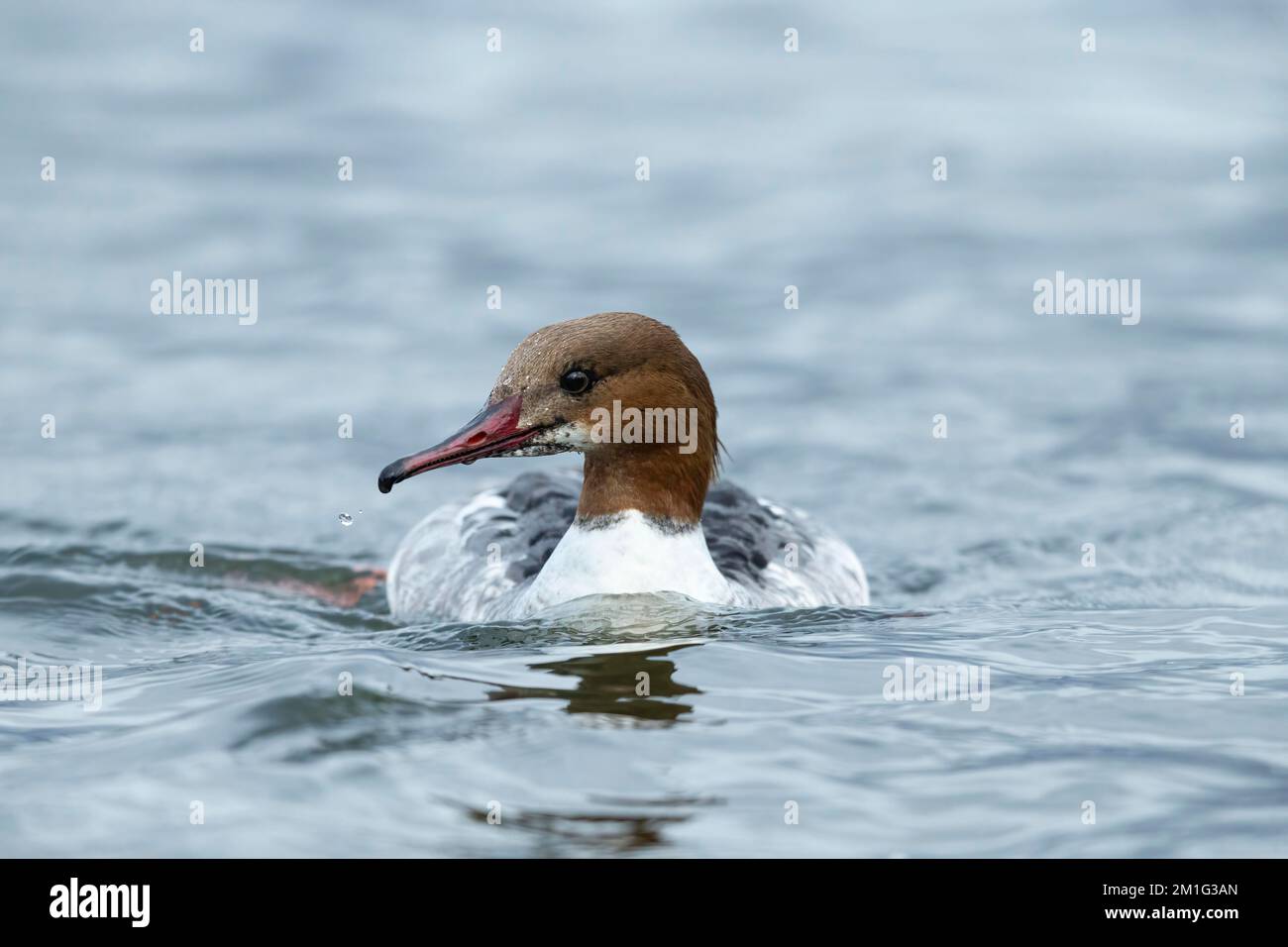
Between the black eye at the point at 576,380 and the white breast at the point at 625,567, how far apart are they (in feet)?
2.02

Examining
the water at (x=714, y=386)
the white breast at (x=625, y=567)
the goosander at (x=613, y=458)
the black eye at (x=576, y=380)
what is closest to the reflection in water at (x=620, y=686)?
the water at (x=714, y=386)

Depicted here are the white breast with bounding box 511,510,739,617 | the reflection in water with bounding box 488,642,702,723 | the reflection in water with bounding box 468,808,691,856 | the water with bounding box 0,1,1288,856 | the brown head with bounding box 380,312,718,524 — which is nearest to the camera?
the reflection in water with bounding box 468,808,691,856

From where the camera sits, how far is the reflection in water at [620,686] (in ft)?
18.9

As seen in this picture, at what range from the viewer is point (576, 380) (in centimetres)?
689

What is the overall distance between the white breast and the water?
246 millimetres

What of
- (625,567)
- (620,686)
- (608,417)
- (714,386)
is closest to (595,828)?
(620,686)

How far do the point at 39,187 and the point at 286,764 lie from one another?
9993mm

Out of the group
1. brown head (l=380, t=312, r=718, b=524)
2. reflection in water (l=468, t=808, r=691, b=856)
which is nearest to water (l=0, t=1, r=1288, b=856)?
reflection in water (l=468, t=808, r=691, b=856)

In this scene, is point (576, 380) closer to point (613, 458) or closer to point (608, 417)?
point (608, 417)

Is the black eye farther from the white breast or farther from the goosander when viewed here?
the white breast

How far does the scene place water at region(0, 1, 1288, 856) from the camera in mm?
5152

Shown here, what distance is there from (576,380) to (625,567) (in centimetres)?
83

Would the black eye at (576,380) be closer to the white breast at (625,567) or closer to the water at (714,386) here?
the white breast at (625,567)

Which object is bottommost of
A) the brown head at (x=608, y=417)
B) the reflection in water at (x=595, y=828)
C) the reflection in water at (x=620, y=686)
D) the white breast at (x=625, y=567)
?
the reflection in water at (x=595, y=828)
